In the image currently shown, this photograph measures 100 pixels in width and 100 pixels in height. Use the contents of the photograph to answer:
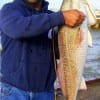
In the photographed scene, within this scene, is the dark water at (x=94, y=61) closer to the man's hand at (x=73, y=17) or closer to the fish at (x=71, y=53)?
the fish at (x=71, y=53)

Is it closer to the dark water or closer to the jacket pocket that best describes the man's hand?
the jacket pocket

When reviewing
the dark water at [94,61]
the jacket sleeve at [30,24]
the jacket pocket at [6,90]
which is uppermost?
the jacket sleeve at [30,24]

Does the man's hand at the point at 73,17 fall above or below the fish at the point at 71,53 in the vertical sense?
above

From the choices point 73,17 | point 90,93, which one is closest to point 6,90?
point 73,17

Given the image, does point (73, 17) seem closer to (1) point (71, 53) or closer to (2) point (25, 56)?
(1) point (71, 53)

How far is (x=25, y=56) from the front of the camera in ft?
10.7

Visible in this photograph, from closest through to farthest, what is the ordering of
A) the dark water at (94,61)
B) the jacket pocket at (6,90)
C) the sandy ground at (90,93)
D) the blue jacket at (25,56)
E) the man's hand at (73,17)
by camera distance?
1. the man's hand at (73,17)
2. the blue jacket at (25,56)
3. the jacket pocket at (6,90)
4. the sandy ground at (90,93)
5. the dark water at (94,61)

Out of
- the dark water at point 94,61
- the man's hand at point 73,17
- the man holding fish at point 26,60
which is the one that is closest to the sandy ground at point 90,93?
the dark water at point 94,61

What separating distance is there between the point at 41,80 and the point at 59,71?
0.55ft

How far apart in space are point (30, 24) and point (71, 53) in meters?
0.42

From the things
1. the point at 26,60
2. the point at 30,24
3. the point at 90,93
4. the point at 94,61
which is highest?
the point at 30,24

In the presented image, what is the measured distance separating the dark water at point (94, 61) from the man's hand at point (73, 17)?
6.26m

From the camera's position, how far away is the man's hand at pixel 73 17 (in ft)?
9.81

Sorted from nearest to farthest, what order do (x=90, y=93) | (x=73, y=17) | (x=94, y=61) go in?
(x=73, y=17), (x=90, y=93), (x=94, y=61)
